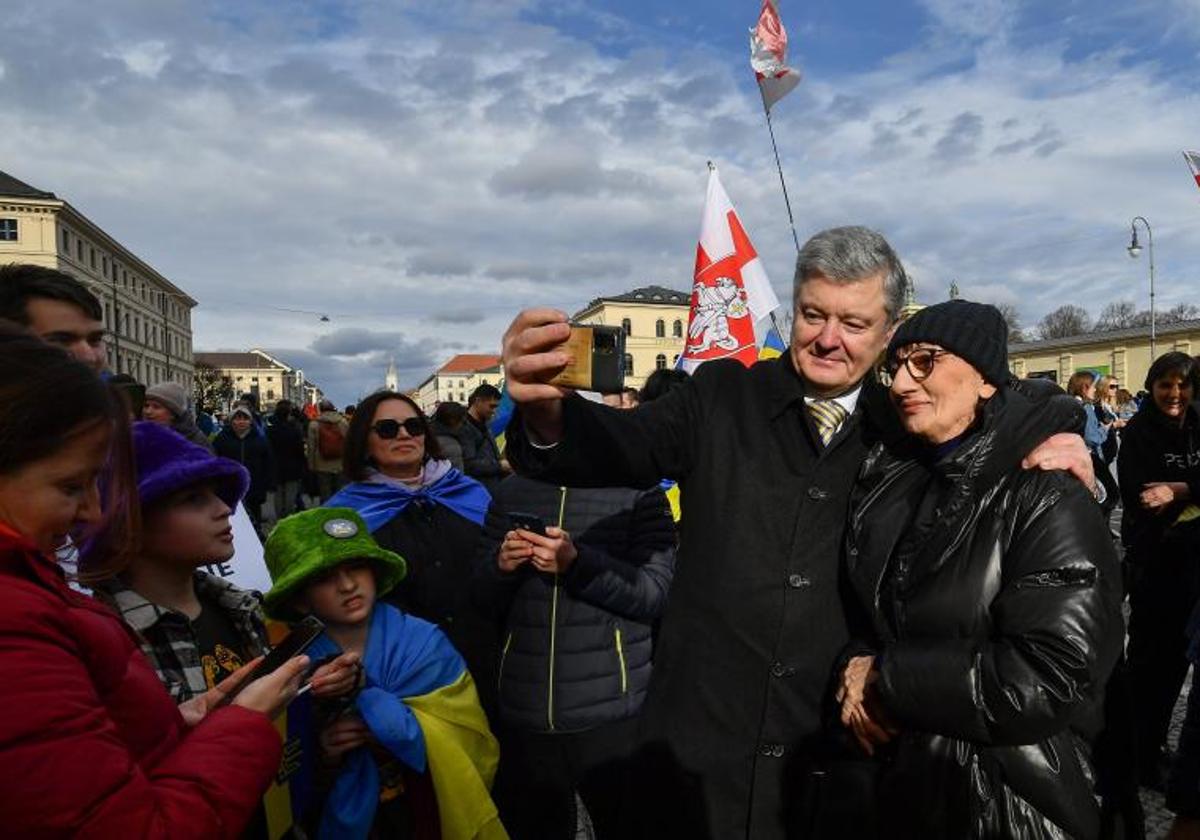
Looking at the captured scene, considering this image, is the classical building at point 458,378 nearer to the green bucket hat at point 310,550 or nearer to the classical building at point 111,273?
the classical building at point 111,273

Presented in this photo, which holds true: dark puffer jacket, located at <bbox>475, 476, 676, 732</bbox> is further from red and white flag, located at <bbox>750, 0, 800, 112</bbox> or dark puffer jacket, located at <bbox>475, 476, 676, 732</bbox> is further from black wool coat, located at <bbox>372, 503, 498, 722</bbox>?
red and white flag, located at <bbox>750, 0, 800, 112</bbox>

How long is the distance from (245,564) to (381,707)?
3.53ft

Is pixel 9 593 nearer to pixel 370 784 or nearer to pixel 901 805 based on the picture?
pixel 370 784

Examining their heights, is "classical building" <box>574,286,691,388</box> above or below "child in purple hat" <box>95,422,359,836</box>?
above

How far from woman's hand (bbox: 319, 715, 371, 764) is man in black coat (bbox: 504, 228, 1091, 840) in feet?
2.65

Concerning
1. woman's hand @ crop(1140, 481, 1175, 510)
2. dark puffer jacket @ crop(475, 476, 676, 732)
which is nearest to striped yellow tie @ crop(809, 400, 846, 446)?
dark puffer jacket @ crop(475, 476, 676, 732)

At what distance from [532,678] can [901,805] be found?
1.38 meters

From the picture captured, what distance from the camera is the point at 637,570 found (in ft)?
9.77

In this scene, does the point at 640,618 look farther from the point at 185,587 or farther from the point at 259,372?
the point at 259,372

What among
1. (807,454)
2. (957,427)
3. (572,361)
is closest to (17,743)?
(572,361)

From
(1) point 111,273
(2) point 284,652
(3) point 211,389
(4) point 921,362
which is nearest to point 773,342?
(4) point 921,362

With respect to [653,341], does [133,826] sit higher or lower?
lower

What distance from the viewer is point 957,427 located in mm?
1955

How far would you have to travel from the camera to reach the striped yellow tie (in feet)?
7.04
